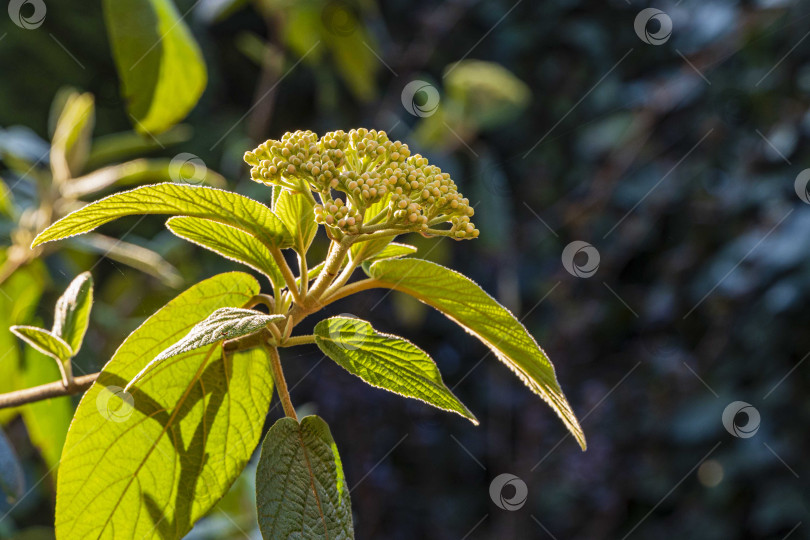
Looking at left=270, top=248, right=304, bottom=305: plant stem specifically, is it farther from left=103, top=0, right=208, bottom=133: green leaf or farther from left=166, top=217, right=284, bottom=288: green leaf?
left=103, top=0, right=208, bottom=133: green leaf

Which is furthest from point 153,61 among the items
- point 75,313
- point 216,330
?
point 216,330

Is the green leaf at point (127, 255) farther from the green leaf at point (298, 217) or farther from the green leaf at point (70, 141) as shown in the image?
the green leaf at point (298, 217)

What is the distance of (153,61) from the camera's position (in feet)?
2.11

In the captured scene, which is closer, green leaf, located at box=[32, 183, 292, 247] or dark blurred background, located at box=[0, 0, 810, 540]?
green leaf, located at box=[32, 183, 292, 247]

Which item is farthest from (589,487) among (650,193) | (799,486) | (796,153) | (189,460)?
(189,460)

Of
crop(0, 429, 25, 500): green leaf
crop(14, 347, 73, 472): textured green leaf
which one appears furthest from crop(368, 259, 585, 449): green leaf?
crop(14, 347, 73, 472): textured green leaf

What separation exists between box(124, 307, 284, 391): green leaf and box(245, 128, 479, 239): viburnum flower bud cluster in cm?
6

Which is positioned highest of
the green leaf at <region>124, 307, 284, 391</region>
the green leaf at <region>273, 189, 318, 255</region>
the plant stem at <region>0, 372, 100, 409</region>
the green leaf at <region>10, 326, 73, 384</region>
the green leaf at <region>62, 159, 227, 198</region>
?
the green leaf at <region>62, 159, 227, 198</region>

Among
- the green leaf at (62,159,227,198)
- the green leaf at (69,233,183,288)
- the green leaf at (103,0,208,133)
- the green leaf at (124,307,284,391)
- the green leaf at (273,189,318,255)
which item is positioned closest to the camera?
the green leaf at (124,307,284,391)

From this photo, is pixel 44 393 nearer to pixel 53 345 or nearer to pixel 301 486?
pixel 53 345

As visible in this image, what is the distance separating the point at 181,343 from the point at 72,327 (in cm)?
16

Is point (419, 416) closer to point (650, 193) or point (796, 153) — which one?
point (650, 193)

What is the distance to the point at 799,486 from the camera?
1512 mm

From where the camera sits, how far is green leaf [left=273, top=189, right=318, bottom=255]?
1.24 ft
